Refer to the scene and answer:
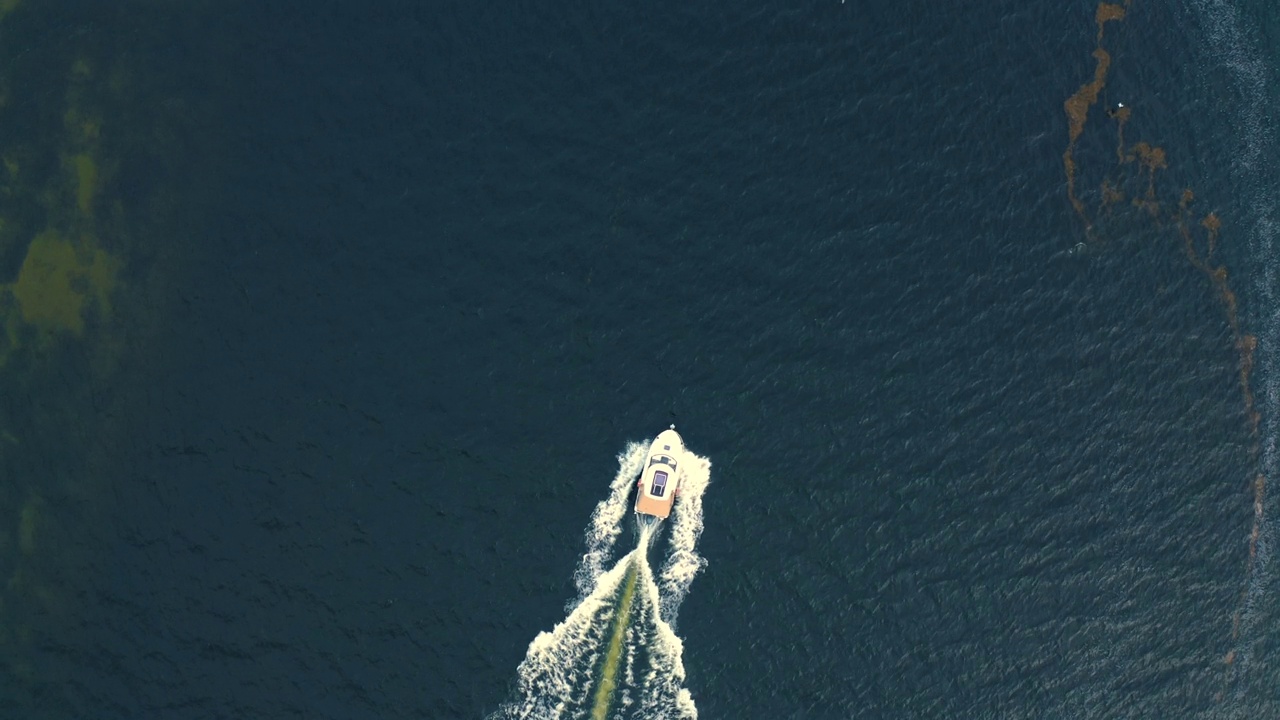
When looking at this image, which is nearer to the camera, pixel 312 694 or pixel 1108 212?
pixel 312 694

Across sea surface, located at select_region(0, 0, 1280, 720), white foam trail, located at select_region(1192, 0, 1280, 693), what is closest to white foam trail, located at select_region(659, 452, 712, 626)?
sea surface, located at select_region(0, 0, 1280, 720)

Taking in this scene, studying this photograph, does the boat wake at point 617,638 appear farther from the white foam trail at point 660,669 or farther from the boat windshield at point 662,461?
the boat windshield at point 662,461

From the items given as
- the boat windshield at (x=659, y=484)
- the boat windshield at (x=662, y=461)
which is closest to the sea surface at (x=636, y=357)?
the boat windshield at (x=662, y=461)

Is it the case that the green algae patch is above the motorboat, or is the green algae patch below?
above

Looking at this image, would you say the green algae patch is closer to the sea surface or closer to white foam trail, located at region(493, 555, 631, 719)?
the sea surface

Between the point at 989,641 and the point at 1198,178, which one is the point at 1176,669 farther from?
the point at 1198,178

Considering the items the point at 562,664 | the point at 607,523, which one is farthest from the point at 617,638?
the point at 607,523

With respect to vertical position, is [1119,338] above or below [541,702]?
above

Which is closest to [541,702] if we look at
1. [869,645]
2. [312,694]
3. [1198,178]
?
[312,694]
